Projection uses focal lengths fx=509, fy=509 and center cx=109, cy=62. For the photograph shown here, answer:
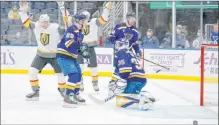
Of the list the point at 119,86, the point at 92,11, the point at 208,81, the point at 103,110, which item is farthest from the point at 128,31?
the point at 92,11

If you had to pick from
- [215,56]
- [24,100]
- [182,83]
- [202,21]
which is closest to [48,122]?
[24,100]

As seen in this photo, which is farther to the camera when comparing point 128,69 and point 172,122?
point 128,69

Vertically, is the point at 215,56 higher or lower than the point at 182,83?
higher

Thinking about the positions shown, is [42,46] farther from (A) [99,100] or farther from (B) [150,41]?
(B) [150,41]

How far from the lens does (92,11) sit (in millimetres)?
9625

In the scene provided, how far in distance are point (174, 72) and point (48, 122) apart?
4.27 metres

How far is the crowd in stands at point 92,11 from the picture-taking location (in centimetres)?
867

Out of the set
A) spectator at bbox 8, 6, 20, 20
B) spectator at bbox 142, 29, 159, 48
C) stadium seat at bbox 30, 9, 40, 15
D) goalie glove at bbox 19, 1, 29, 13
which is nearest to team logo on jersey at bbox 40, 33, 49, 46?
goalie glove at bbox 19, 1, 29, 13

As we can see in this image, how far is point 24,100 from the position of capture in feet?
18.1

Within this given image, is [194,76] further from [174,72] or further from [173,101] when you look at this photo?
[173,101]

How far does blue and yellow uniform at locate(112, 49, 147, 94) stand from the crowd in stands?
336 centimetres

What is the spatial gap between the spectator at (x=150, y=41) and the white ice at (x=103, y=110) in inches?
71.7

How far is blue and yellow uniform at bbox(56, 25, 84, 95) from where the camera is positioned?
198 inches

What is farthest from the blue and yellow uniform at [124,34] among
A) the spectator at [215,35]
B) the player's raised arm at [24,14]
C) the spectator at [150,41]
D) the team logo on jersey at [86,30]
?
the spectator at [150,41]
